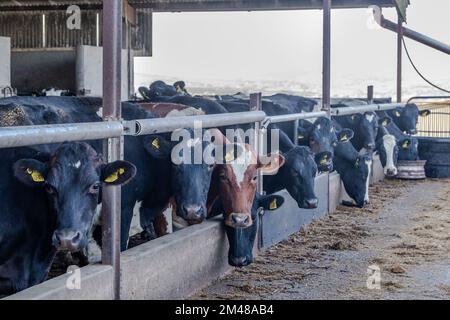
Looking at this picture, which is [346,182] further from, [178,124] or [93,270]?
[93,270]

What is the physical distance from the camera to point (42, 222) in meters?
4.40

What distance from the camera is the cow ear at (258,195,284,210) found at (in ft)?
20.1

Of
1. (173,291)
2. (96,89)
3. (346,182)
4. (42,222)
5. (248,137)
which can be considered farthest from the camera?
(96,89)

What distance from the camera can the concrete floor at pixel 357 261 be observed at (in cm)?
525

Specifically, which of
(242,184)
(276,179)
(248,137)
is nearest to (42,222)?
(242,184)

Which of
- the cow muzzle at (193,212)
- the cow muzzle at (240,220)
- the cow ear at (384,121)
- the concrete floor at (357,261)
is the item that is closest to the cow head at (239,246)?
the concrete floor at (357,261)

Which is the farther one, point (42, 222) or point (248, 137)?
point (248, 137)

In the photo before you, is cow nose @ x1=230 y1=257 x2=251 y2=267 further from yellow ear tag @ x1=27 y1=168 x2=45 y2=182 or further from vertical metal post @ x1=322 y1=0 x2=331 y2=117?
vertical metal post @ x1=322 y1=0 x2=331 y2=117

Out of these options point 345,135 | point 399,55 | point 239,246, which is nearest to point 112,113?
point 239,246

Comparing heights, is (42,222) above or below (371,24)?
below

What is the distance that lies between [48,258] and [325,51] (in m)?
6.25

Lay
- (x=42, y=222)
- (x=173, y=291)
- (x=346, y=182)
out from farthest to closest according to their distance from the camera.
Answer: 1. (x=346, y=182)
2. (x=173, y=291)
3. (x=42, y=222)

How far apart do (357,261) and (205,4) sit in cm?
1385
